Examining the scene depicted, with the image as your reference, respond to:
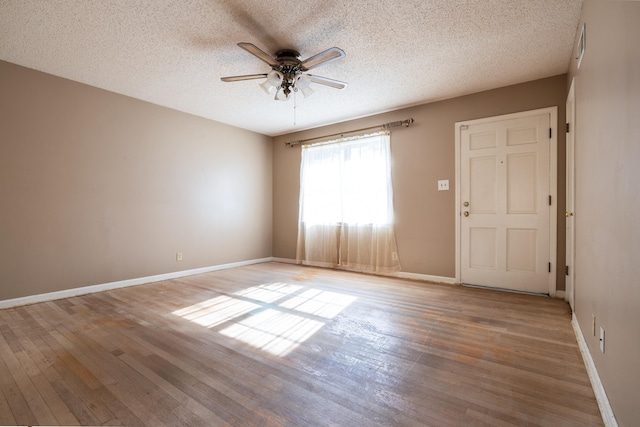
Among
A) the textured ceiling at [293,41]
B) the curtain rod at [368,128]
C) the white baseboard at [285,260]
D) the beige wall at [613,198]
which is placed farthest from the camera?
the white baseboard at [285,260]

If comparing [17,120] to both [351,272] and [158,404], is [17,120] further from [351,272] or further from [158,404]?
[351,272]

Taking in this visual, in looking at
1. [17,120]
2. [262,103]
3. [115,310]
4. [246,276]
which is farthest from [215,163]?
[115,310]

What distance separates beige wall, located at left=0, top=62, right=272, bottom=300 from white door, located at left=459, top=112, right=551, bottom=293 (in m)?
3.93

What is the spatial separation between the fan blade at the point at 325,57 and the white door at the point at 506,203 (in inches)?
92.6

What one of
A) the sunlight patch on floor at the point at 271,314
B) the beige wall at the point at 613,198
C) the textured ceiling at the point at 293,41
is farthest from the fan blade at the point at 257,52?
the sunlight patch on floor at the point at 271,314

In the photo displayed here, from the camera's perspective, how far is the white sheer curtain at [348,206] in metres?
4.52

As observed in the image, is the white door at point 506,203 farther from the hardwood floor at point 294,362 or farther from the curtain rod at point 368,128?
the curtain rod at point 368,128

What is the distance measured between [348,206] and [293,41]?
2803 millimetres

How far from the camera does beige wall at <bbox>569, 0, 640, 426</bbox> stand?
1126 millimetres

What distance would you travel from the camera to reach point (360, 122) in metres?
4.83

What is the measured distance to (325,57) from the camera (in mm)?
2475

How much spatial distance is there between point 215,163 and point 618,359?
16.8 feet

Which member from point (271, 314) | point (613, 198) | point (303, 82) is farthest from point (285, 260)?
point (613, 198)

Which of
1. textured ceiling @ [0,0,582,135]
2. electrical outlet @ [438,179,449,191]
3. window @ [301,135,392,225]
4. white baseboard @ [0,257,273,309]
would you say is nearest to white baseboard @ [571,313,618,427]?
electrical outlet @ [438,179,449,191]
